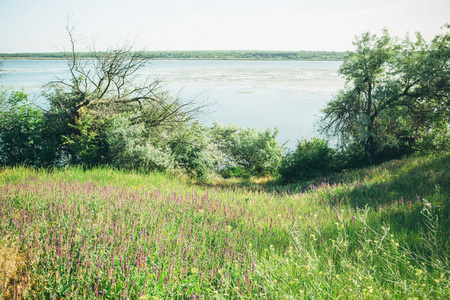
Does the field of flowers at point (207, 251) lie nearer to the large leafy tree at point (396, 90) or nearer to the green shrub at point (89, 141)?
the green shrub at point (89, 141)

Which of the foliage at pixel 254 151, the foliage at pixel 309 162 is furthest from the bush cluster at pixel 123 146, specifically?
the foliage at pixel 254 151

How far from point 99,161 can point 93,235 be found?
9493mm

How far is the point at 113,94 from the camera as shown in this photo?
13.6 meters

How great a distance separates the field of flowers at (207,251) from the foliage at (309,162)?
30.6 feet

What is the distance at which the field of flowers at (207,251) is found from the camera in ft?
7.59

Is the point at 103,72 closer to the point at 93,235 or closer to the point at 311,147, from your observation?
the point at 93,235

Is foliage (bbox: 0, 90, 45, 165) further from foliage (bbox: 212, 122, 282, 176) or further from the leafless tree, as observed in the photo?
foliage (bbox: 212, 122, 282, 176)

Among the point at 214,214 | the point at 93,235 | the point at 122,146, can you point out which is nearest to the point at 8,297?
the point at 93,235

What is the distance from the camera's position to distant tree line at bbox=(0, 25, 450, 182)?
37.2ft

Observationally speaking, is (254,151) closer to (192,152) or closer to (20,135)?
(192,152)

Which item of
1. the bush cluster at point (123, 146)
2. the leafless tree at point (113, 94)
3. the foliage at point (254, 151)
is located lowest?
the foliage at point (254, 151)

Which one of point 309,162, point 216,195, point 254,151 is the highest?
point 216,195

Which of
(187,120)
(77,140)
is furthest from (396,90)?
(77,140)

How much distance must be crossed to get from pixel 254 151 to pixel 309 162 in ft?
18.8
